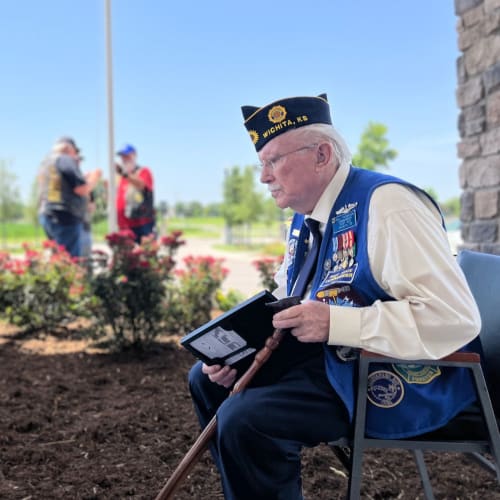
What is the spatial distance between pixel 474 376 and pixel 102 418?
7.31ft

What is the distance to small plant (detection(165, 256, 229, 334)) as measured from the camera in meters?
5.25

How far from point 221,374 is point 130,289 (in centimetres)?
278

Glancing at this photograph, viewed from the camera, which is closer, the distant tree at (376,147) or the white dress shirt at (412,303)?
the white dress shirt at (412,303)

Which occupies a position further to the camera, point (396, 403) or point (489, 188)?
point (489, 188)

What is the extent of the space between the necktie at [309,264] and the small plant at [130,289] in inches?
109

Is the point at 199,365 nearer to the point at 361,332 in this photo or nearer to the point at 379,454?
the point at 361,332

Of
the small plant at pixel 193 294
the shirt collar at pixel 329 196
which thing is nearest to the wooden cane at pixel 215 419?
the shirt collar at pixel 329 196

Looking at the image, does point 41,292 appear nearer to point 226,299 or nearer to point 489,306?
point 226,299

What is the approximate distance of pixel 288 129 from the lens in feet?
6.17

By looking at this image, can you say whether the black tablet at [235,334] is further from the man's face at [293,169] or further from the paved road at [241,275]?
the paved road at [241,275]

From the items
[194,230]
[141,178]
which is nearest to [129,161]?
[141,178]

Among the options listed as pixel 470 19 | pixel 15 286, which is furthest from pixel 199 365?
pixel 15 286

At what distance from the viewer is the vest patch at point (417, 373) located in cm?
165

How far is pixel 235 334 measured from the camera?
169cm
